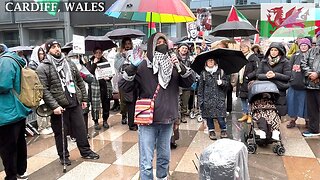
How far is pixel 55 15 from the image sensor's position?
23.0 metres

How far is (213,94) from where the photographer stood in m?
5.71

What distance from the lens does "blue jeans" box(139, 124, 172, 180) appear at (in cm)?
339

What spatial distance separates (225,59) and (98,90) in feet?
8.64

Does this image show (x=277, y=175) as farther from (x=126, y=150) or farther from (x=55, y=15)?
(x=55, y=15)

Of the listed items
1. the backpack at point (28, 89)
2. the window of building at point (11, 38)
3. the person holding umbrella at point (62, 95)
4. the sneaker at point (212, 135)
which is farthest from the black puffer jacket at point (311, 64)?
the window of building at point (11, 38)

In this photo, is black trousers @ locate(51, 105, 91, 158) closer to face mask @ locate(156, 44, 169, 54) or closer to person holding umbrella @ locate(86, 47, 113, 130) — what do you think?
person holding umbrella @ locate(86, 47, 113, 130)

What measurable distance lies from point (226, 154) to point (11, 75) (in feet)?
8.55

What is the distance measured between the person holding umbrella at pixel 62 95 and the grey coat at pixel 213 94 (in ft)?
7.04

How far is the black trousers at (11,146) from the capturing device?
12.4ft

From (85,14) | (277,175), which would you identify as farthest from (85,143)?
(85,14)

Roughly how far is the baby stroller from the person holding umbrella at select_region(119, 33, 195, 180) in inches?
82.2

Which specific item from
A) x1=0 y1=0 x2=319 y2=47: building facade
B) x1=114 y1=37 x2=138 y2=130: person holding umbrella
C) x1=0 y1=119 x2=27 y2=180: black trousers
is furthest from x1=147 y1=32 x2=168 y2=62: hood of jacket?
x1=0 y1=0 x2=319 y2=47: building facade

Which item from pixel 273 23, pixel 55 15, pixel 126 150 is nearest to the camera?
pixel 126 150

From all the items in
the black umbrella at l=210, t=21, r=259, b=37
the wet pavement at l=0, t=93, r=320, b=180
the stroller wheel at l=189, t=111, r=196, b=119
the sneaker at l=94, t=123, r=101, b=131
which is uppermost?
the black umbrella at l=210, t=21, r=259, b=37
